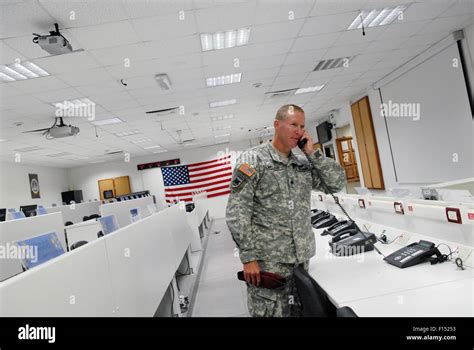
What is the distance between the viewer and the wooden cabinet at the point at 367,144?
26.8 ft

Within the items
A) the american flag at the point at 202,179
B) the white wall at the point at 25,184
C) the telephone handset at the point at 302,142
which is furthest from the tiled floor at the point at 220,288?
the white wall at the point at 25,184

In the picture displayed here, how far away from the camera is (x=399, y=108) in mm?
6773

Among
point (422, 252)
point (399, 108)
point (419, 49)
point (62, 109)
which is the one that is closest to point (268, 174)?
point (422, 252)

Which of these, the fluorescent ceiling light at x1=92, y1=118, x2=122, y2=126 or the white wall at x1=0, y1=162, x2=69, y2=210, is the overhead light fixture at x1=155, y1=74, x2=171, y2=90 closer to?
the fluorescent ceiling light at x1=92, y1=118, x2=122, y2=126

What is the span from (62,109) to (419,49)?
6373 mm

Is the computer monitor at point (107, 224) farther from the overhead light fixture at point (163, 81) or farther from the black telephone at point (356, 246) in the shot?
the black telephone at point (356, 246)

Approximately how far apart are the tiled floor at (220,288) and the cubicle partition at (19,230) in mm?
2018

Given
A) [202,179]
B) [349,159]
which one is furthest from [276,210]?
[349,159]

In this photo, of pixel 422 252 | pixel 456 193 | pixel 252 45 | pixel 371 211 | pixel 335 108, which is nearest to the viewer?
pixel 422 252

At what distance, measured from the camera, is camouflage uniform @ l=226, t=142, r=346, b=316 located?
1.58m

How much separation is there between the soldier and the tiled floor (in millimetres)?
703
